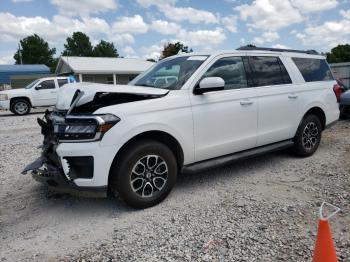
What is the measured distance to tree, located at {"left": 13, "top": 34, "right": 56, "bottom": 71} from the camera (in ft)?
241

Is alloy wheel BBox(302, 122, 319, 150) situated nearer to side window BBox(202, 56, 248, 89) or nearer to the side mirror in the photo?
side window BBox(202, 56, 248, 89)

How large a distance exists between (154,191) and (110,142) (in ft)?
2.86

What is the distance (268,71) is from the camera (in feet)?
16.8

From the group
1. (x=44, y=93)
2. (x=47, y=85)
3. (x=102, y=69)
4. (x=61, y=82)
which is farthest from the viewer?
(x=102, y=69)

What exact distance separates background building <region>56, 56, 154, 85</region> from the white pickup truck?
13417mm

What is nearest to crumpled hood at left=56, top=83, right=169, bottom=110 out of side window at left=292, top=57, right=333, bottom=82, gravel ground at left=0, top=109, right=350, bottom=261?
gravel ground at left=0, top=109, right=350, bottom=261

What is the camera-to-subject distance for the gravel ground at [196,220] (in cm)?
300

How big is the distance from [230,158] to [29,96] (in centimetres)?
1414

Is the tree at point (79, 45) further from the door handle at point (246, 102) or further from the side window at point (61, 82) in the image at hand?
the door handle at point (246, 102)

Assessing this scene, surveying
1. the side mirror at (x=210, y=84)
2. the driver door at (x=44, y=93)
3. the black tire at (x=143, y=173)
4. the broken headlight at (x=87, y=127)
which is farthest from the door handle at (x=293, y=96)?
the driver door at (x=44, y=93)

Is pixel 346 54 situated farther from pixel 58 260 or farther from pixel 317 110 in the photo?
pixel 58 260

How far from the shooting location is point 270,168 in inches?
209

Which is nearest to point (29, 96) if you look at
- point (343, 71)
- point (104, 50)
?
point (343, 71)

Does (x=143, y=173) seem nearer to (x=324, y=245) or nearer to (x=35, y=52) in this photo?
(x=324, y=245)
